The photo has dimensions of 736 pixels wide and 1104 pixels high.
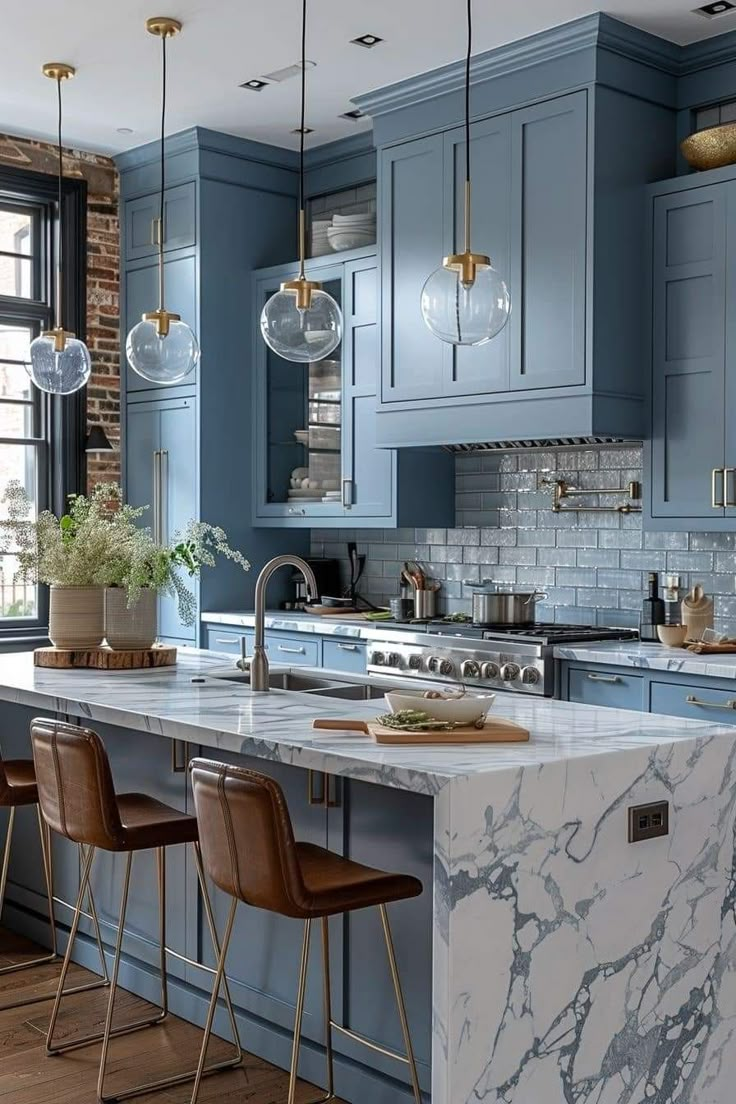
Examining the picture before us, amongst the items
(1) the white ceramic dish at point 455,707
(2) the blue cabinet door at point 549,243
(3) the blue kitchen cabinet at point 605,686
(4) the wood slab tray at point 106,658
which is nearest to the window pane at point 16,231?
(2) the blue cabinet door at point 549,243

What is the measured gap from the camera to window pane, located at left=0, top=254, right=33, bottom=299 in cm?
676

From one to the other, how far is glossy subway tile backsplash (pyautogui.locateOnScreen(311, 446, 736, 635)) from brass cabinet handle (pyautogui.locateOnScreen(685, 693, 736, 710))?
0.73 meters

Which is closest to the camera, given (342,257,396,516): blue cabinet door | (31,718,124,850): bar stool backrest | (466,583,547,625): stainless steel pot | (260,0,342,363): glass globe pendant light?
(31,718,124,850): bar stool backrest

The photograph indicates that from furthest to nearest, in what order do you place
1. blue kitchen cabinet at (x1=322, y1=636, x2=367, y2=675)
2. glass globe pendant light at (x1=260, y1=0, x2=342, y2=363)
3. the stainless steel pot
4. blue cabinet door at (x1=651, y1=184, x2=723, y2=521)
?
blue kitchen cabinet at (x1=322, y1=636, x2=367, y2=675), the stainless steel pot, blue cabinet door at (x1=651, y1=184, x2=723, y2=521), glass globe pendant light at (x1=260, y1=0, x2=342, y2=363)

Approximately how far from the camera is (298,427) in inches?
265

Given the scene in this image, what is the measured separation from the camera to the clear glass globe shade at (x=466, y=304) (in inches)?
130

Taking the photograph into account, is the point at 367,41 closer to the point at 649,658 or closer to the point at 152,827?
the point at 649,658

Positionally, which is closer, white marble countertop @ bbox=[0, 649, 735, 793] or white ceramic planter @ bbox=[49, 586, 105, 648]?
white marble countertop @ bbox=[0, 649, 735, 793]

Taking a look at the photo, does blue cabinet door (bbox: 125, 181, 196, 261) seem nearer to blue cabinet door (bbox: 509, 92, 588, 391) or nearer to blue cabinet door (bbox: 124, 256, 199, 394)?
blue cabinet door (bbox: 124, 256, 199, 394)

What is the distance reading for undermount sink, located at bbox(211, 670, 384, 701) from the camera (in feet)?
13.5

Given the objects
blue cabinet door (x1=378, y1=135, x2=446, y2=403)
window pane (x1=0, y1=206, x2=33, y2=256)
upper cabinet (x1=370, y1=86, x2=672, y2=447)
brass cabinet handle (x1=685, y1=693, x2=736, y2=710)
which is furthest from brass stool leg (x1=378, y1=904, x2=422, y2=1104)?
window pane (x1=0, y1=206, x2=33, y2=256)

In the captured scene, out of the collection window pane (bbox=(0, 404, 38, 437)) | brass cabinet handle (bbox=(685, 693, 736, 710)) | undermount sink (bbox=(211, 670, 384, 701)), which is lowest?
brass cabinet handle (bbox=(685, 693, 736, 710))

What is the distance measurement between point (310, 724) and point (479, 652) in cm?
215

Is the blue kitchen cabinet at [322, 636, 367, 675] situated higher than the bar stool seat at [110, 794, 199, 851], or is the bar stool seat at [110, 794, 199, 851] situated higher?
the blue kitchen cabinet at [322, 636, 367, 675]
